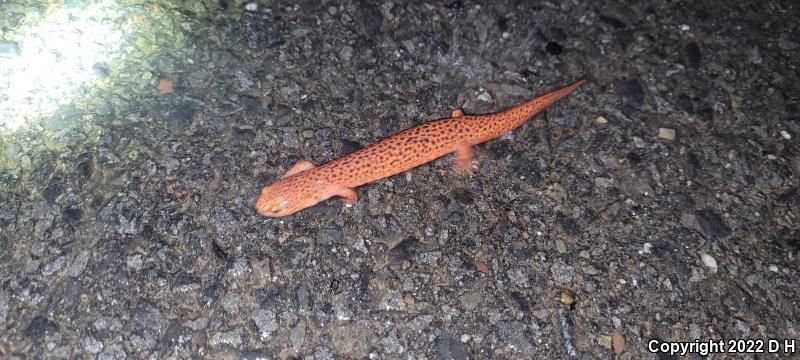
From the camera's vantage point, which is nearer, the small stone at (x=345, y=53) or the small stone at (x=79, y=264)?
the small stone at (x=79, y=264)

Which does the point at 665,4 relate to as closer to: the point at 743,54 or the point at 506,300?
the point at 743,54

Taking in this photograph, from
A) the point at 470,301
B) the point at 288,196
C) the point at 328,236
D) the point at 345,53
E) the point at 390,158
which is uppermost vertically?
the point at 345,53

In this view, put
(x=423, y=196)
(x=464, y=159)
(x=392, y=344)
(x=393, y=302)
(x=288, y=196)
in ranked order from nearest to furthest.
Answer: (x=392, y=344) → (x=393, y=302) → (x=288, y=196) → (x=423, y=196) → (x=464, y=159)

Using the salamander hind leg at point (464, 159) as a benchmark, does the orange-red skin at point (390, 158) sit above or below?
above

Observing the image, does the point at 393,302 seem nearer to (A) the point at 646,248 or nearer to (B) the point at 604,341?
(B) the point at 604,341

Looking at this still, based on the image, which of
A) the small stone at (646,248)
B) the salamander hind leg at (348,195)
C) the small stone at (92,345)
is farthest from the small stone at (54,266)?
the small stone at (646,248)

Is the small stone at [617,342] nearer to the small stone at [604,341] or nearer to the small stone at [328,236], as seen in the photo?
the small stone at [604,341]

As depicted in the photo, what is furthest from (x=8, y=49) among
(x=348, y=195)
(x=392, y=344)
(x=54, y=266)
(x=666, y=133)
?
(x=666, y=133)

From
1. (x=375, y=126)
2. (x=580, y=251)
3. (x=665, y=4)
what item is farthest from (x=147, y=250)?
(x=665, y=4)

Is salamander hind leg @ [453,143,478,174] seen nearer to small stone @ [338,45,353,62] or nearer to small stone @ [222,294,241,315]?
small stone @ [338,45,353,62]
